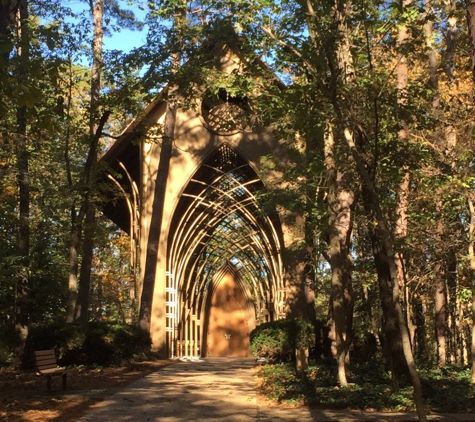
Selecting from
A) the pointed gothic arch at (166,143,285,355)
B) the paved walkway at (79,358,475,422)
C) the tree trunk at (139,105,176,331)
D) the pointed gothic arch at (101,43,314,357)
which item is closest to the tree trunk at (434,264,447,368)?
the pointed gothic arch at (101,43,314,357)

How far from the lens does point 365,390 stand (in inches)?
396

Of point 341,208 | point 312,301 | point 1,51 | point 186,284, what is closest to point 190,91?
point 341,208

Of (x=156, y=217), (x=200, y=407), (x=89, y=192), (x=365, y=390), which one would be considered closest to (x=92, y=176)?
(x=89, y=192)

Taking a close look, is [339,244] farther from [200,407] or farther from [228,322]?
[228,322]

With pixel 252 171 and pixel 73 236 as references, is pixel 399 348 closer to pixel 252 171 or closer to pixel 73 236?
pixel 73 236

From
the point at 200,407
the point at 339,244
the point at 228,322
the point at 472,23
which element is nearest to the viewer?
the point at 472,23

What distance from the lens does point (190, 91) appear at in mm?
13008

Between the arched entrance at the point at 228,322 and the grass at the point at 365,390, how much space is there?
11.2 metres

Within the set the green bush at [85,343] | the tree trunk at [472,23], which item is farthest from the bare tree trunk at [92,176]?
the tree trunk at [472,23]

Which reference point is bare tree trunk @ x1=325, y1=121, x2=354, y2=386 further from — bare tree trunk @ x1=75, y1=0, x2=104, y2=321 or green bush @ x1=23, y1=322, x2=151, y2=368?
Result: bare tree trunk @ x1=75, y1=0, x2=104, y2=321

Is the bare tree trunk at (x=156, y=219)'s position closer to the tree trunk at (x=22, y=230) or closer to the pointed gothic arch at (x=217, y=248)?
the pointed gothic arch at (x=217, y=248)

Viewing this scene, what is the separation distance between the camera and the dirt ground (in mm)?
8359

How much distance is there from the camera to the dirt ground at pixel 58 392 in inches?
329

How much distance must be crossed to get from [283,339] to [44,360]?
20.4 ft
